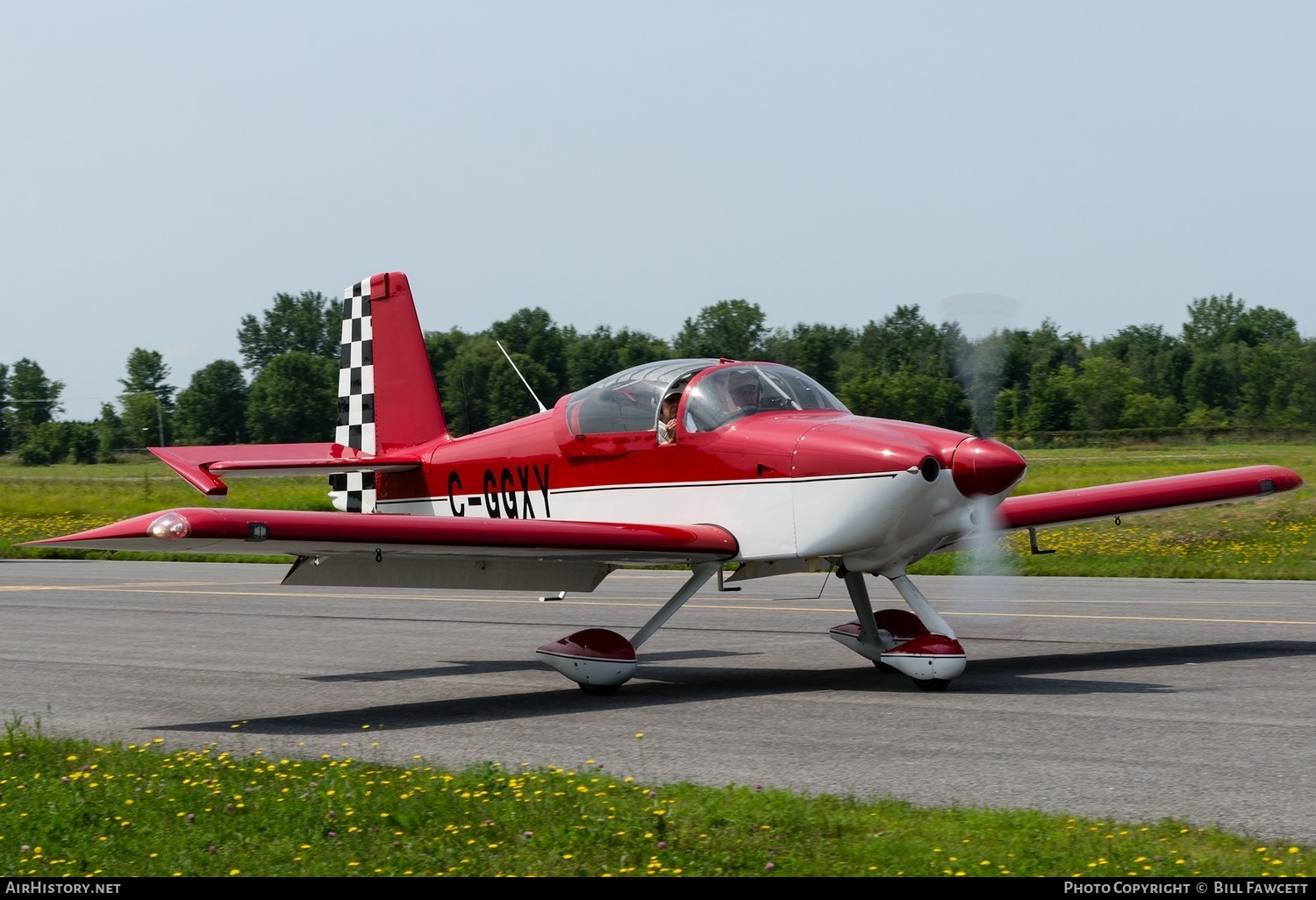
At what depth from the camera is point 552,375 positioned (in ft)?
324

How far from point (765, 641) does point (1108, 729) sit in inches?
213

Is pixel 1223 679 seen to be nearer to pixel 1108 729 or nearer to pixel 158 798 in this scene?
pixel 1108 729

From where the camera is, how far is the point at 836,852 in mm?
5121

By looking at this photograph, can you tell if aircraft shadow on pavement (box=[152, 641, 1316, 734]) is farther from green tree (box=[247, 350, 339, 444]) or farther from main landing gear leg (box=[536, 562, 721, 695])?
green tree (box=[247, 350, 339, 444])

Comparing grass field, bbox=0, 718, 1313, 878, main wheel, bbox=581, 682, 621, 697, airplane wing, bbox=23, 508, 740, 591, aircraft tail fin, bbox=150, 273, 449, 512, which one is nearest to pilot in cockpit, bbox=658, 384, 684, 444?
airplane wing, bbox=23, 508, 740, 591

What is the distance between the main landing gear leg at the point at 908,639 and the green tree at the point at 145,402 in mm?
85753

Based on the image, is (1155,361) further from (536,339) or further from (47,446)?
(47,446)

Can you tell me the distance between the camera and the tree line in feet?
237

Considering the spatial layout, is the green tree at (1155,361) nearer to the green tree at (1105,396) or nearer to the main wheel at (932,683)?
the green tree at (1105,396)

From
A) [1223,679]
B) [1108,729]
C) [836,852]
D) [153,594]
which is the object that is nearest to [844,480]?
[1108,729]

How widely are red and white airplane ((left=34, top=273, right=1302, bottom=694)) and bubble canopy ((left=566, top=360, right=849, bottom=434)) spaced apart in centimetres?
2

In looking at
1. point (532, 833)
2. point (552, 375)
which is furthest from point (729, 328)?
point (532, 833)

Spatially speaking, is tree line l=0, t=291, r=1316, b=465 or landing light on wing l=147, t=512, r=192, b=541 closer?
landing light on wing l=147, t=512, r=192, b=541

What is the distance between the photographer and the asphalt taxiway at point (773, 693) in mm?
6871
